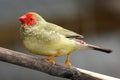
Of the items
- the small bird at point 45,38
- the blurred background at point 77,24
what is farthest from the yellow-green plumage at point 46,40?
the blurred background at point 77,24

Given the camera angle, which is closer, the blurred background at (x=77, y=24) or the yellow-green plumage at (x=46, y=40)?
the yellow-green plumage at (x=46, y=40)

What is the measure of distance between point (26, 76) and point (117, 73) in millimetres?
539

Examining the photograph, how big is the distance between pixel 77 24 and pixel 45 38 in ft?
3.83

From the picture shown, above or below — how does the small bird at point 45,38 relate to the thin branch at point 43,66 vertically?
above

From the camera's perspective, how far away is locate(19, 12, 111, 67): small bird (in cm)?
217

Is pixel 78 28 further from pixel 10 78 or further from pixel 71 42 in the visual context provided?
pixel 71 42

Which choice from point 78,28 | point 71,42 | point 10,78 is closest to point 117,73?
point 78,28

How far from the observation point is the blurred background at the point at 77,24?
333 cm

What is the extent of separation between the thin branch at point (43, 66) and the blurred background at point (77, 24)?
1125 millimetres

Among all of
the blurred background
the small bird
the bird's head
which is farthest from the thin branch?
the blurred background

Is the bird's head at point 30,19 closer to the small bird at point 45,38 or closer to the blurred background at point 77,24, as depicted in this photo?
the small bird at point 45,38

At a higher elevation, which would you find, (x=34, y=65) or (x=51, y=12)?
(x=51, y=12)

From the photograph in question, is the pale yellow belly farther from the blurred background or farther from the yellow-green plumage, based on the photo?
the blurred background

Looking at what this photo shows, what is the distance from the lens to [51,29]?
221cm
